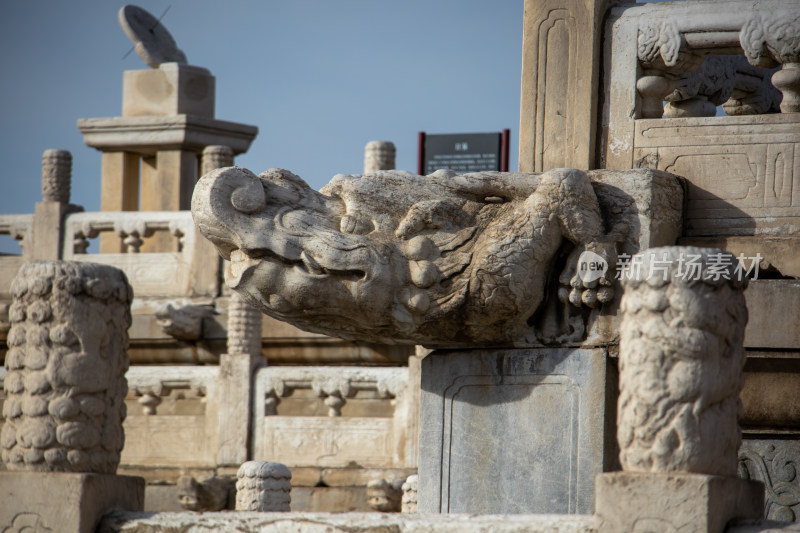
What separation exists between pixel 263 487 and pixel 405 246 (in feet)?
13.3

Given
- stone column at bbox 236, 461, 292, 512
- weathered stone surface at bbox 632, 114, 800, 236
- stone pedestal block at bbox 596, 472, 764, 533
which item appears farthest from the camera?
stone column at bbox 236, 461, 292, 512

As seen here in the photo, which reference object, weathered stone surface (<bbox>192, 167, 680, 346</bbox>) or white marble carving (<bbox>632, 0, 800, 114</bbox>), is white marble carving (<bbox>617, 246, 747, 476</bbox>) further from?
white marble carving (<bbox>632, 0, 800, 114</bbox>)

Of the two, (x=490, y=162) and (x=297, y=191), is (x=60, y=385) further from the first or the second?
(x=490, y=162)

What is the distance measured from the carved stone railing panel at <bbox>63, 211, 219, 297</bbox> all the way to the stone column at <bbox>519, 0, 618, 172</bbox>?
7799 millimetres

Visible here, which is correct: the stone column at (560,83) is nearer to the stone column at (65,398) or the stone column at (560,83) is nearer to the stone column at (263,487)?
the stone column at (65,398)

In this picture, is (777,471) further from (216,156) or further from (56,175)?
(56,175)

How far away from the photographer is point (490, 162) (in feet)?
48.3

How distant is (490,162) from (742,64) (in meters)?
8.65

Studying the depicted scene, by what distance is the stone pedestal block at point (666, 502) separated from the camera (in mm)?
3516

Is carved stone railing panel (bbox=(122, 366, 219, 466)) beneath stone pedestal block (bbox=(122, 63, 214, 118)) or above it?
beneath

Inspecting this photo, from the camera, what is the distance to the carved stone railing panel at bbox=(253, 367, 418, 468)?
10.7 metres

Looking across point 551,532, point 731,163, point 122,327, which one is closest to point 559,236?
point 731,163

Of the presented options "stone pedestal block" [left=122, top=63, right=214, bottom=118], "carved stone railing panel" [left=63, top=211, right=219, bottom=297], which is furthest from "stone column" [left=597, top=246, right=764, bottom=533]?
"stone pedestal block" [left=122, top=63, right=214, bottom=118]

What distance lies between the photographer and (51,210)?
13188 millimetres
